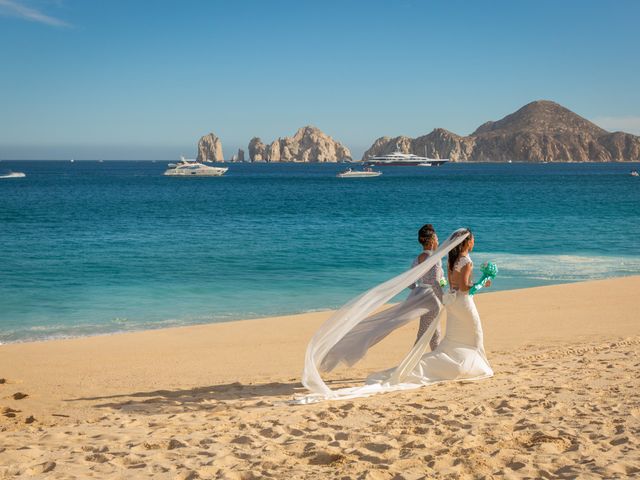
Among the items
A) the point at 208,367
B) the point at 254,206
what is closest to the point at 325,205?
the point at 254,206

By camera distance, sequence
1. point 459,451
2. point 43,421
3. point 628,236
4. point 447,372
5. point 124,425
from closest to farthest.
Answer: point 459,451 < point 124,425 < point 43,421 < point 447,372 < point 628,236

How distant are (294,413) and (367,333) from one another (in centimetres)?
195

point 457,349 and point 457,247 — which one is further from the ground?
point 457,247

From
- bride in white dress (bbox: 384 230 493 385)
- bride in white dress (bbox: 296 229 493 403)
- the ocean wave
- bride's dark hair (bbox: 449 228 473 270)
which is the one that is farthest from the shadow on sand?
the ocean wave

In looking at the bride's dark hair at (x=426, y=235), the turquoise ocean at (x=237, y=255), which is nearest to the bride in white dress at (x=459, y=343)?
the bride's dark hair at (x=426, y=235)

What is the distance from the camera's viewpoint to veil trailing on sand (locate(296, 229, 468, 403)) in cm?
769

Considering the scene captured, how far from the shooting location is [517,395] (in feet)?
23.2

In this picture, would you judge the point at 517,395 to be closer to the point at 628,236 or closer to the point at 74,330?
the point at 74,330

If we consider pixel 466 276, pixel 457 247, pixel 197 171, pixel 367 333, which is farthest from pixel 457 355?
pixel 197 171

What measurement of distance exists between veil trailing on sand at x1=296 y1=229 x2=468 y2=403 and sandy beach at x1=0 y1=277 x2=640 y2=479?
0.34m

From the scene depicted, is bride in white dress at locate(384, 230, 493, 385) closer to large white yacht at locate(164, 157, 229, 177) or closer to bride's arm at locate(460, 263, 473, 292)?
bride's arm at locate(460, 263, 473, 292)

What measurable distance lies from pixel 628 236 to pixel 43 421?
29.2 m

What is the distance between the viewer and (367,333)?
28.1 ft

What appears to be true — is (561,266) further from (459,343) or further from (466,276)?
(466,276)
